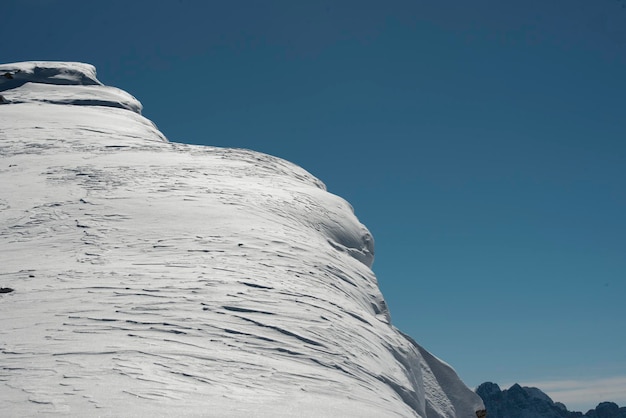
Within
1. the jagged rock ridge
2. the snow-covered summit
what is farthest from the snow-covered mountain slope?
the jagged rock ridge

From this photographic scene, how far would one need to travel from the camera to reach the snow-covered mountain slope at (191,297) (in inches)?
154

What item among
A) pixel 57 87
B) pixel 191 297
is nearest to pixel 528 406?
pixel 57 87

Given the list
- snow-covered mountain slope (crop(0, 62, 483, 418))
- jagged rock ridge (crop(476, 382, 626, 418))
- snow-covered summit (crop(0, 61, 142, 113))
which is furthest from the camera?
jagged rock ridge (crop(476, 382, 626, 418))

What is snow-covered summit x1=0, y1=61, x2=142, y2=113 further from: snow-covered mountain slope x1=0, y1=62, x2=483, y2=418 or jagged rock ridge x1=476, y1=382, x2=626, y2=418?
jagged rock ridge x1=476, y1=382, x2=626, y2=418

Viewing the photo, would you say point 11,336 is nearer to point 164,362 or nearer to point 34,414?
point 164,362

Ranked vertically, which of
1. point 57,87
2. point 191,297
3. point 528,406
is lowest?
point 191,297

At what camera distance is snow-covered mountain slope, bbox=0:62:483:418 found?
391 cm

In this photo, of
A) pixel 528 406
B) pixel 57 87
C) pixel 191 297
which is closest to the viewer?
pixel 191 297

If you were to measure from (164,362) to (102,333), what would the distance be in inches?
26.1

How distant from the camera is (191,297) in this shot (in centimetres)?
547

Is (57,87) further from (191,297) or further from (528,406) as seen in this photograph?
(528,406)

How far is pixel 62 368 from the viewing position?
3953mm

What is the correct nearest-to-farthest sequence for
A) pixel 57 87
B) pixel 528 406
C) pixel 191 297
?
pixel 191 297 → pixel 57 87 → pixel 528 406

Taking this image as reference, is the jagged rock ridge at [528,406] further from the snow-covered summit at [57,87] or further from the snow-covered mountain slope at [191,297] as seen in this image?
the snow-covered mountain slope at [191,297]
